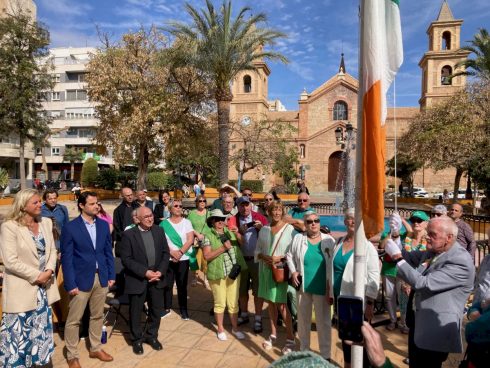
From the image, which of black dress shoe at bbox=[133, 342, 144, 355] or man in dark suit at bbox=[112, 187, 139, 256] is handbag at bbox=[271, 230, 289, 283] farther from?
man in dark suit at bbox=[112, 187, 139, 256]

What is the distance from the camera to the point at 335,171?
4200cm

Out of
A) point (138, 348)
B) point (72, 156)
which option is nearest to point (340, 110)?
point (72, 156)

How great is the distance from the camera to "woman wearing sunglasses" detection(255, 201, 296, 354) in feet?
14.7

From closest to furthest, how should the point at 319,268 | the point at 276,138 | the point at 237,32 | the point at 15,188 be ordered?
the point at 319,268 < the point at 237,32 < the point at 276,138 < the point at 15,188

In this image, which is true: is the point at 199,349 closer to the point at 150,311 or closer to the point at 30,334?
→ the point at 150,311

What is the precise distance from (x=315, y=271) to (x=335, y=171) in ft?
129

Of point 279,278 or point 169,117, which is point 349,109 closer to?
point 169,117

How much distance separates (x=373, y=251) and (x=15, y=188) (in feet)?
128

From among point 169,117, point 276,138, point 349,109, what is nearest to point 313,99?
point 349,109

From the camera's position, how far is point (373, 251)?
141 inches

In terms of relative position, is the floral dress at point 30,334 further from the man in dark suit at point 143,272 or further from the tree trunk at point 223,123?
the tree trunk at point 223,123

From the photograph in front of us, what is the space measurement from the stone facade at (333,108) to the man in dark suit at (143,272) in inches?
1424

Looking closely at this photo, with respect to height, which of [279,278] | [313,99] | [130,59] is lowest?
[279,278]

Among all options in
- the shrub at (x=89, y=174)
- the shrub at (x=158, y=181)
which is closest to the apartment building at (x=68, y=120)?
the shrub at (x=89, y=174)
